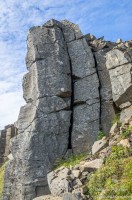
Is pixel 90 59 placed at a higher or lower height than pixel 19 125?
higher

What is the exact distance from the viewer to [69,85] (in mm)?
30172

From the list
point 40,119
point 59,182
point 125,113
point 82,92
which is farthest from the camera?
point 82,92

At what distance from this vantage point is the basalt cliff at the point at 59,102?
2706 cm

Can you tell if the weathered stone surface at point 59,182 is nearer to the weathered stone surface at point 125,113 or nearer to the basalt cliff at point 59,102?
the basalt cliff at point 59,102

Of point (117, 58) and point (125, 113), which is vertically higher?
point (117, 58)

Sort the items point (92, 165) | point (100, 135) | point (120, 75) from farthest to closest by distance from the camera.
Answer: point (120, 75), point (100, 135), point (92, 165)

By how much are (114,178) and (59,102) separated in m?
11.8

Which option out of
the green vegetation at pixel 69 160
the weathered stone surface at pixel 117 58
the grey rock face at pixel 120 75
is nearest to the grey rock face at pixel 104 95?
the grey rock face at pixel 120 75

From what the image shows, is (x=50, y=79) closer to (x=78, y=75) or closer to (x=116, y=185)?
(x=78, y=75)

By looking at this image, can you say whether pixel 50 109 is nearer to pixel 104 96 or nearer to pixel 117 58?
pixel 104 96

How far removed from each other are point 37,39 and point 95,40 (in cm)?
611

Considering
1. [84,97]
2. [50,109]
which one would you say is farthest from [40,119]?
[84,97]

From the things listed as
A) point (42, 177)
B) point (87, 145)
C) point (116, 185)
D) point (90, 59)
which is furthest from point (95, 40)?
point (116, 185)

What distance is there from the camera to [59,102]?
29.0 metres
